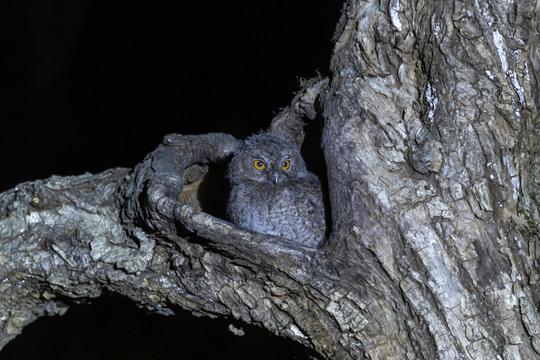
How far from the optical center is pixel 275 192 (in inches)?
108

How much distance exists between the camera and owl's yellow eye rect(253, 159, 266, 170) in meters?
2.74

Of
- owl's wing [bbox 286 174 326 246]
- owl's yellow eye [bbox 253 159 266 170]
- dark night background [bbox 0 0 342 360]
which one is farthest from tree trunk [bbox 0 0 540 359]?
dark night background [bbox 0 0 342 360]

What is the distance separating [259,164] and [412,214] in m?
1.00

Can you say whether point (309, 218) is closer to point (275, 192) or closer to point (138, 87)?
point (275, 192)

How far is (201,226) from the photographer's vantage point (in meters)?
2.12

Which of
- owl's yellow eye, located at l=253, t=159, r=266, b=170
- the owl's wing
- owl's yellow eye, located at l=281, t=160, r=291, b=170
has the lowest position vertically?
the owl's wing

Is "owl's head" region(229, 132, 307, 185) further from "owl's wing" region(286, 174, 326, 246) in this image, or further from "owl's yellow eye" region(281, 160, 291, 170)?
"owl's wing" region(286, 174, 326, 246)

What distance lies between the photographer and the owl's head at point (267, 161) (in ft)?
8.86

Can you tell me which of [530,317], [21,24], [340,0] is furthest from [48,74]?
[530,317]

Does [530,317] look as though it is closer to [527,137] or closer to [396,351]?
[396,351]

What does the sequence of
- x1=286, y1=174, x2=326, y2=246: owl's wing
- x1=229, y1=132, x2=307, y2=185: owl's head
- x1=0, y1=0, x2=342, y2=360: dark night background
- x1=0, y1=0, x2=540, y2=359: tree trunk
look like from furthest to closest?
x1=0, y1=0, x2=342, y2=360: dark night background
x1=229, y1=132, x2=307, y2=185: owl's head
x1=286, y1=174, x2=326, y2=246: owl's wing
x1=0, y1=0, x2=540, y2=359: tree trunk

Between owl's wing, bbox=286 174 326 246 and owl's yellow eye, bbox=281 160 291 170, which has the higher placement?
owl's yellow eye, bbox=281 160 291 170

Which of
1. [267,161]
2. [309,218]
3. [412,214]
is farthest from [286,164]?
[412,214]

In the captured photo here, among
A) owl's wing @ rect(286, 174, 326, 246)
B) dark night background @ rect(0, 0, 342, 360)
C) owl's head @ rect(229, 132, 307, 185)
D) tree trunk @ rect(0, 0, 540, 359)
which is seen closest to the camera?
tree trunk @ rect(0, 0, 540, 359)
